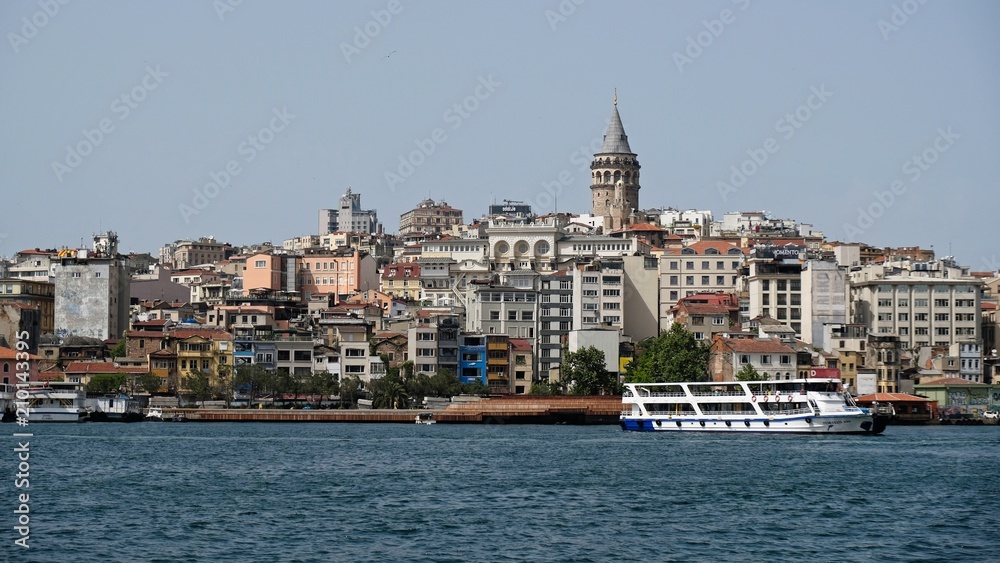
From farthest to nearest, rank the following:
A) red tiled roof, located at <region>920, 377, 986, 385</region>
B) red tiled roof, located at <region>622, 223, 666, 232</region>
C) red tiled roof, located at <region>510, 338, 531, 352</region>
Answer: red tiled roof, located at <region>622, 223, 666, 232</region> < red tiled roof, located at <region>510, 338, 531, 352</region> < red tiled roof, located at <region>920, 377, 986, 385</region>

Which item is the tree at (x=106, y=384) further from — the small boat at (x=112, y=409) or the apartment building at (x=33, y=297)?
the apartment building at (x=33, y=297)

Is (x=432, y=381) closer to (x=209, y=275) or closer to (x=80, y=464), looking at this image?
(x=80, y=464)

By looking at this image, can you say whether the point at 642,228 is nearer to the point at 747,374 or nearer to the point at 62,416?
the point at 747,374

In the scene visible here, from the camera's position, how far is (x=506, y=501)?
42750mm

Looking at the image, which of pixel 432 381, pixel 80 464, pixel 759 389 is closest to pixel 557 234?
pixel 432 381

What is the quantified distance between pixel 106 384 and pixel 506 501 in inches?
2455

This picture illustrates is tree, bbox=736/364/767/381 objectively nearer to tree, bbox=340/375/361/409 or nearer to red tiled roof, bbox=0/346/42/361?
tree, bbox=340/375/361/409

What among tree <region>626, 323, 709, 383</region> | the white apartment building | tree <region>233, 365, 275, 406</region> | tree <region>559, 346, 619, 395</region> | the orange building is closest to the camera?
tree <region>626, 323, 709, 383</region>

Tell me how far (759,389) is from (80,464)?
37965 mm

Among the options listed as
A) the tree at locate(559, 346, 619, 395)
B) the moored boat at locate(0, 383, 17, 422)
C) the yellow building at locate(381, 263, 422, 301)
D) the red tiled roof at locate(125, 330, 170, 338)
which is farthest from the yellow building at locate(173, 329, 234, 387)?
the yellow building at locate(381, 263, 422, 301)

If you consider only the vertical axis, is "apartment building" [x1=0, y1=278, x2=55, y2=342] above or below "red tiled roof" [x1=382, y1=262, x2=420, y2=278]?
below

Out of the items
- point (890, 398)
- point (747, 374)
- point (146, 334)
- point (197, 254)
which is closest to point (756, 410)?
point (747, 374)

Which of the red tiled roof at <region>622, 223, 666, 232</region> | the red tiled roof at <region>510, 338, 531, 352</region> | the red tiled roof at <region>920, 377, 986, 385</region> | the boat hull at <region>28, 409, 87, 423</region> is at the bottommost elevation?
the boat hull at <region>28, 409, 87, 423</region>

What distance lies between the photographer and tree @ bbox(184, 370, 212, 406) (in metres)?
98.2
